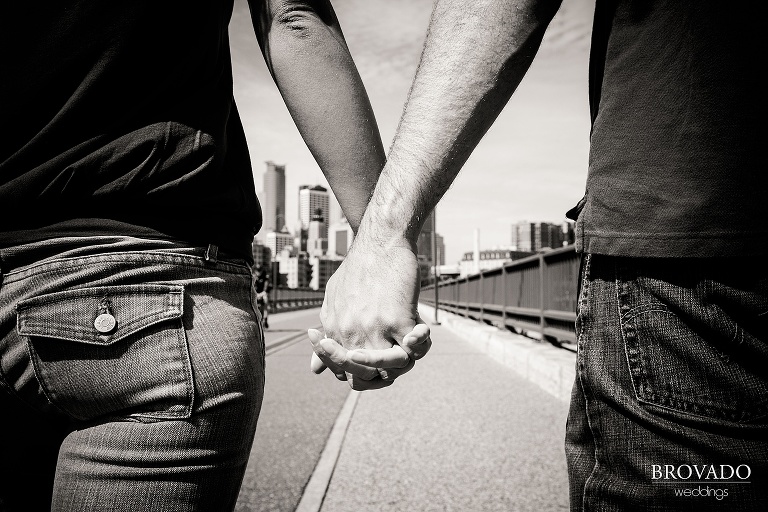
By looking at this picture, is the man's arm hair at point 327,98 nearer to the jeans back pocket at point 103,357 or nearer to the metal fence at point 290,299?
the jeans back pocket at point 103,357

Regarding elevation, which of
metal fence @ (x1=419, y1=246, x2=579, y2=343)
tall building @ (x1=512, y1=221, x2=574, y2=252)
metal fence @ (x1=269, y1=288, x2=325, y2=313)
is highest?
tall building @ (x1=512, y1=221, x2=574, y2=252)

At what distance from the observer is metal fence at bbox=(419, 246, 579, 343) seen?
816 cm

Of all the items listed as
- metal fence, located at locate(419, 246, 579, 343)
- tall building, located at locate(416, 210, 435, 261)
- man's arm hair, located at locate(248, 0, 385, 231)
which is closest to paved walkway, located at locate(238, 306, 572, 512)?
metal fence, located at locate(419, 246, 579, 343)

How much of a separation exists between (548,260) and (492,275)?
18.3 ft

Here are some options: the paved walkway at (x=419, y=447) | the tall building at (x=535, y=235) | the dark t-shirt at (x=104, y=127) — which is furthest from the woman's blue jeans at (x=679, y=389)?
the tall building at (x=535, y=235)

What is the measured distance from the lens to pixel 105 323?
1074 millimetres

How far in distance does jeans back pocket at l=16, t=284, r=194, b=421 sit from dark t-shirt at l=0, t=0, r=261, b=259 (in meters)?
0.15

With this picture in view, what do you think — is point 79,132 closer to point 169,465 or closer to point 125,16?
point 125,16

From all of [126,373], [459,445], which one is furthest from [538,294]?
[126,373]

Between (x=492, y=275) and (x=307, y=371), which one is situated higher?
(x=492, y=275)

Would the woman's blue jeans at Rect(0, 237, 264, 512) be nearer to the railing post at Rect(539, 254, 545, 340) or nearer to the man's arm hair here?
the man's arm hair

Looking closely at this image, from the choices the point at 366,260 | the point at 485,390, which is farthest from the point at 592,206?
the point at 485,390

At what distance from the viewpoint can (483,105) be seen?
117 centimetres

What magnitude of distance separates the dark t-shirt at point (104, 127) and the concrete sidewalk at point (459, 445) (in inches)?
95.2
